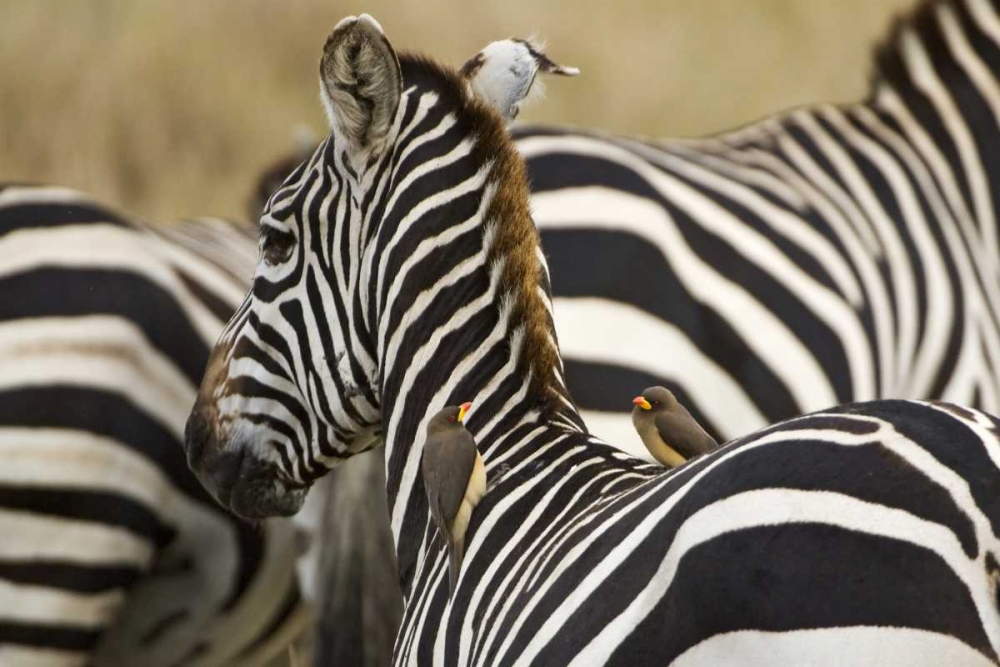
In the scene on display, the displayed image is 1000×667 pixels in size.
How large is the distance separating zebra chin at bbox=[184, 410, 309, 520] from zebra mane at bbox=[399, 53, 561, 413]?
2.78 ft

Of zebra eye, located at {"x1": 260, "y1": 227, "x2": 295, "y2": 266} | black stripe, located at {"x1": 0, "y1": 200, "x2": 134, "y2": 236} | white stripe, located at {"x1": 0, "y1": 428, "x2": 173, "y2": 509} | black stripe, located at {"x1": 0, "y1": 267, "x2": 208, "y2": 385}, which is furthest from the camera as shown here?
black stripe, located at {"x1": 0, "y1": 200, "x2": 134, "y2": 236}

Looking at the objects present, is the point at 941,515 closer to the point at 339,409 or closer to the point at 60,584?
the point at 339,409

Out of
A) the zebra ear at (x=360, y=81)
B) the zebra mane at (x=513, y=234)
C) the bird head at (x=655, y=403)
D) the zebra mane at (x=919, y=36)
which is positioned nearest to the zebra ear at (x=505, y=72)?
the zebra mane at (x=513, y=234)

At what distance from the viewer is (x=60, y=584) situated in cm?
450

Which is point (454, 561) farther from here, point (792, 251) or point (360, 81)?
point (792, 251)

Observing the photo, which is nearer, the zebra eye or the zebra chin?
the zebra eye

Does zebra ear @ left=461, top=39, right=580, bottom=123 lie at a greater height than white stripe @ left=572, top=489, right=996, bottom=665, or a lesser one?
greater

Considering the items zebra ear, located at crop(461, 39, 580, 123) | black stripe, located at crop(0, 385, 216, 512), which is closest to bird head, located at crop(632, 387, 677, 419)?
zebra ear, located at crop(461, 39, 580, 123)

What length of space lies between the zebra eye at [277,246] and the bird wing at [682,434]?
0.91 metres

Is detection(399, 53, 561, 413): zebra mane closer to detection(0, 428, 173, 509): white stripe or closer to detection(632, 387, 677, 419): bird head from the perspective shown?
detection(632, 387, 677, 419): bird head

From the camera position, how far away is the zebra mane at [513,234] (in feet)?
10.00

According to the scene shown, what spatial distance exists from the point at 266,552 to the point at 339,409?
1753 millimetres

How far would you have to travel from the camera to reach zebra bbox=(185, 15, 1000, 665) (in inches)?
81.3

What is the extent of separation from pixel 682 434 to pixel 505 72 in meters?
0.94
